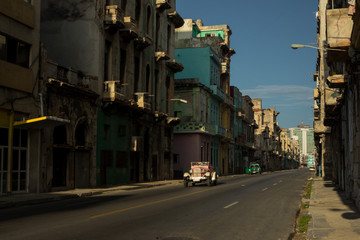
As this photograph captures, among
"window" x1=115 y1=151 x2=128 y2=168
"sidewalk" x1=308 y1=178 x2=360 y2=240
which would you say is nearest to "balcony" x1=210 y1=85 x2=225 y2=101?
"window" x1=115 y1=151 x2=128 y2=168

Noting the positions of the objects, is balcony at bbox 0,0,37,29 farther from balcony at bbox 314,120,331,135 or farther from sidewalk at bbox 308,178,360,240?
balcony at bbox 314,120,331,135

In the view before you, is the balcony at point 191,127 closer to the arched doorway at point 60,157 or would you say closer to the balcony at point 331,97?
the balcony at point 331,97

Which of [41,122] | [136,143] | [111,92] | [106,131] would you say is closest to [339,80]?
[41,122]

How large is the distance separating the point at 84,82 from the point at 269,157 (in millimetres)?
105664

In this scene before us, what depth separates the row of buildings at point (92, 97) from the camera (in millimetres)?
22531

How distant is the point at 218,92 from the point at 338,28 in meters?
46.5

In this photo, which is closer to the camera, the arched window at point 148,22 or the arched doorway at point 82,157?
the arched doorway at point 82,157

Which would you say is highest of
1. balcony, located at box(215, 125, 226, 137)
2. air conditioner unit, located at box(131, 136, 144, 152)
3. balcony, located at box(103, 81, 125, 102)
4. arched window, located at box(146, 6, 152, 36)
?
arched window, located at box(146, 6, 152, 36)

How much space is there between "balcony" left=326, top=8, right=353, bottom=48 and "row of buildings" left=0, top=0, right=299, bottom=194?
12.4 metres

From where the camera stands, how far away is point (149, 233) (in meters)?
10.6

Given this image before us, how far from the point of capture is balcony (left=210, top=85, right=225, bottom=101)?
6087 centimetres

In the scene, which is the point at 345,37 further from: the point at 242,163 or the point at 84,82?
the point at 242,163

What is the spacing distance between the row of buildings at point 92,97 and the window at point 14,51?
0.16ft

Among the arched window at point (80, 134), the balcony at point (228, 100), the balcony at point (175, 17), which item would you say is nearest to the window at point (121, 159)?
the arched window at point (80, 134)
